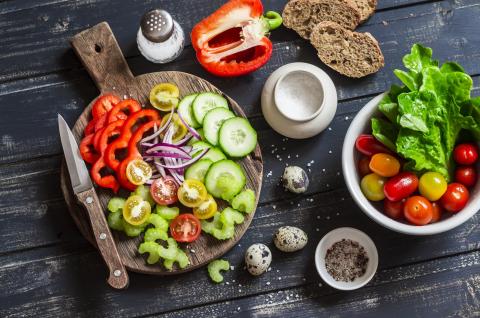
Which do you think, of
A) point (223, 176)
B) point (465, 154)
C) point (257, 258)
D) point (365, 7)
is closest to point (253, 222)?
point (257, 258)

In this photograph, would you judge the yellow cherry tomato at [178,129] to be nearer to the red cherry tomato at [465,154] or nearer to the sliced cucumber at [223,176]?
the sliced cucumber at [223,176]

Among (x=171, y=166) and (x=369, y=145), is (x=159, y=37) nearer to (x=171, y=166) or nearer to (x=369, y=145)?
(x=171, y=166)

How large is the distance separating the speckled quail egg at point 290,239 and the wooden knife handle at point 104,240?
22.2 inches

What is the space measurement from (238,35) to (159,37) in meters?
0.32

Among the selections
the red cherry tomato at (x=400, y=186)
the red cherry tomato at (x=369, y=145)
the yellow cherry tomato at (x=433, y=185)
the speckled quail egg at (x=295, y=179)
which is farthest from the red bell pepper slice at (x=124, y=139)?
the yellow cherry tomato at (x=433, y=185)

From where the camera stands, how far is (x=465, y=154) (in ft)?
7.11

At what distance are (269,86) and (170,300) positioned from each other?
0.88 m

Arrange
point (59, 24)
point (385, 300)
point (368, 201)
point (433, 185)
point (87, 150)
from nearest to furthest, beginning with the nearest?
1. point (433, 185)
2. point (368, 201)
3. point (87, 150)
4. point (385, 300)
5. point (59, 24)

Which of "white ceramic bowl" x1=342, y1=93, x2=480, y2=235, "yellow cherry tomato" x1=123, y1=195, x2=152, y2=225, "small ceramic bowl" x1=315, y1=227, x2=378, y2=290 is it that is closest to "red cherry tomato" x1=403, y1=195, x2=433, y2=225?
"white ceramic bowl" x1=342, y1=93, x2=480, y2=235

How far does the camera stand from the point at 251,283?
8.07 feet

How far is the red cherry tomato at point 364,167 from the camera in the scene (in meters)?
2.27

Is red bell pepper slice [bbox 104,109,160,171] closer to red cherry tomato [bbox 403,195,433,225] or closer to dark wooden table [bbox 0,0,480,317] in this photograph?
dark wooden table [bbox 0,0,480,317]

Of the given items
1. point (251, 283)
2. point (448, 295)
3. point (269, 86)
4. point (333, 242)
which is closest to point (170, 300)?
point (251, 283)

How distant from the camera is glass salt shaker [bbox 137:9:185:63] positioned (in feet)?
7.61
